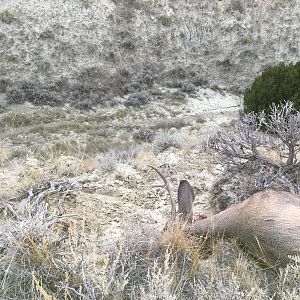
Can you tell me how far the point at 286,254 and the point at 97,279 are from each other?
1097mm

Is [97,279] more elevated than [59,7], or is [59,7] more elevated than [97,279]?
[59,7]

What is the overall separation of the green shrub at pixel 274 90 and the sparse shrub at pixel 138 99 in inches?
289

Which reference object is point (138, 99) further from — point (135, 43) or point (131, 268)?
point (131, 268)

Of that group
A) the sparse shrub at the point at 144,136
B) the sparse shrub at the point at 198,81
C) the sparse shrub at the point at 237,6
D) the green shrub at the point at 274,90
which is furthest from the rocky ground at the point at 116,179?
the sparse shrub at the point at 237,6

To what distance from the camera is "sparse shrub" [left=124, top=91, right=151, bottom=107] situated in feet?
63.9

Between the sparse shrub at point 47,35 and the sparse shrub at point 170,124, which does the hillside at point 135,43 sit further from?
the sparse shrub at point 170,124

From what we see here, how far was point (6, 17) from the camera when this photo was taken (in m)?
21.9

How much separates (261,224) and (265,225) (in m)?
0.03

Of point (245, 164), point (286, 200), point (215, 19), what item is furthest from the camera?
point (215, 19)

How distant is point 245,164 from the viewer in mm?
4023

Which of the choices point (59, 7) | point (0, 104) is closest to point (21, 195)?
point (0, 104)

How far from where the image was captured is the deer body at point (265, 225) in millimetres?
2654

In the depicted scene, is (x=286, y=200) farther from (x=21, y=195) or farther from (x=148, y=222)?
(x=21, y=195)

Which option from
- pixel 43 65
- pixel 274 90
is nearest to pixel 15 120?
pixel 43 65
